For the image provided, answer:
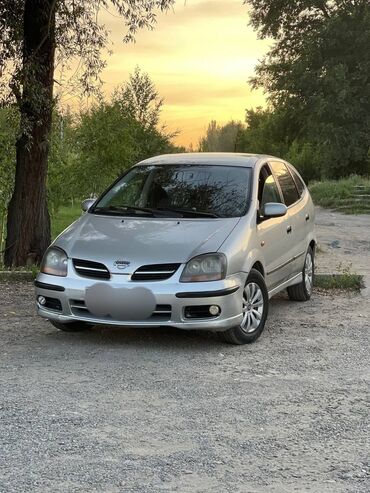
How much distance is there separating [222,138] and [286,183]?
352ft

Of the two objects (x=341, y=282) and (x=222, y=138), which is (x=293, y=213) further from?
(x=222, y=138)

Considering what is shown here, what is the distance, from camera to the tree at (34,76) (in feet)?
32.9

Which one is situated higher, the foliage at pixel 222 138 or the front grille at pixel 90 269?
the foliage at pixel 222 138

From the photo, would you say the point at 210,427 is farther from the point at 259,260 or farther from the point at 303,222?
the point at 303,222

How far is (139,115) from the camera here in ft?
132

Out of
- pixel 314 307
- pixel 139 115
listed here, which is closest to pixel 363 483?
pixel 314 307

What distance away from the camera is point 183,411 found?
448 cm

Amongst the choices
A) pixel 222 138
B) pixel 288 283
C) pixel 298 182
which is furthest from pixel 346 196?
pixel 222 138

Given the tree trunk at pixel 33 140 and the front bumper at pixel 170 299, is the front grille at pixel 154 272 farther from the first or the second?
the tree trunk at pixel 33 140

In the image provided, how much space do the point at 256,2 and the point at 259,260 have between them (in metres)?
44.4

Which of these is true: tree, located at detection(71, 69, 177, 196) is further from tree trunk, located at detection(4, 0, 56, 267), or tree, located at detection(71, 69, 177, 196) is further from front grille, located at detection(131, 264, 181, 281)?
front grille, located at detection(131, 264, 181, 281)

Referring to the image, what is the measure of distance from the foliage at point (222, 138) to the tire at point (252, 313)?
10136 cm

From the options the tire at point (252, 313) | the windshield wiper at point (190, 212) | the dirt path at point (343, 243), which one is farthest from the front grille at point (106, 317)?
the dirt path at point (343, 243)

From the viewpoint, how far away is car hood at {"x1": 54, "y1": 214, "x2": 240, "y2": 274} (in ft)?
19.0
